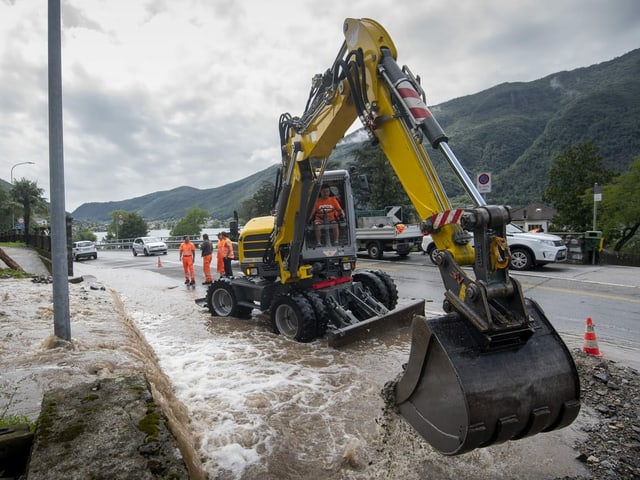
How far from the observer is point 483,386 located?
2609 mm

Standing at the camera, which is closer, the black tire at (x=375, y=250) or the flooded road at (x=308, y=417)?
the flooded road at (x=308, y=417)

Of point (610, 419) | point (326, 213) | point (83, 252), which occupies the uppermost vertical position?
point (326, 213)

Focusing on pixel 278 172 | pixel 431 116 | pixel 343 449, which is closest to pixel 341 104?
pixel 431 116

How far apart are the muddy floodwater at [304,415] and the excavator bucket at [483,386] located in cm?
63

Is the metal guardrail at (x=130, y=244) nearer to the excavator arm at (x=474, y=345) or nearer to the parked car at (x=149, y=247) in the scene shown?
the parked car at (x=149, y=247)

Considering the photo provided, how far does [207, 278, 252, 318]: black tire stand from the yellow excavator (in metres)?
0.79

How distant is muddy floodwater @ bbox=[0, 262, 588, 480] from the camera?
3.26m

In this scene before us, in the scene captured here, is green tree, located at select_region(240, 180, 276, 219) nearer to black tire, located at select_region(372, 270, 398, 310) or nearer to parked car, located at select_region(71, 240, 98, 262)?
parked car, located at select_region(71, 240, 98, 262)

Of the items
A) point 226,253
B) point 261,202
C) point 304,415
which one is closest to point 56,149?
point 304,415

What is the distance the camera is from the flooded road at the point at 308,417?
3.25 m

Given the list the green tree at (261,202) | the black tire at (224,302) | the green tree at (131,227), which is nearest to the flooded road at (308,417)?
the black tire at (224,302)

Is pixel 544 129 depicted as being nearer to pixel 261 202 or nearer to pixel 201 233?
pixel 261 202

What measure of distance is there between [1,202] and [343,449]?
7800 centimetres

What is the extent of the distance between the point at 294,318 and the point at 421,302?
2.11 meters
